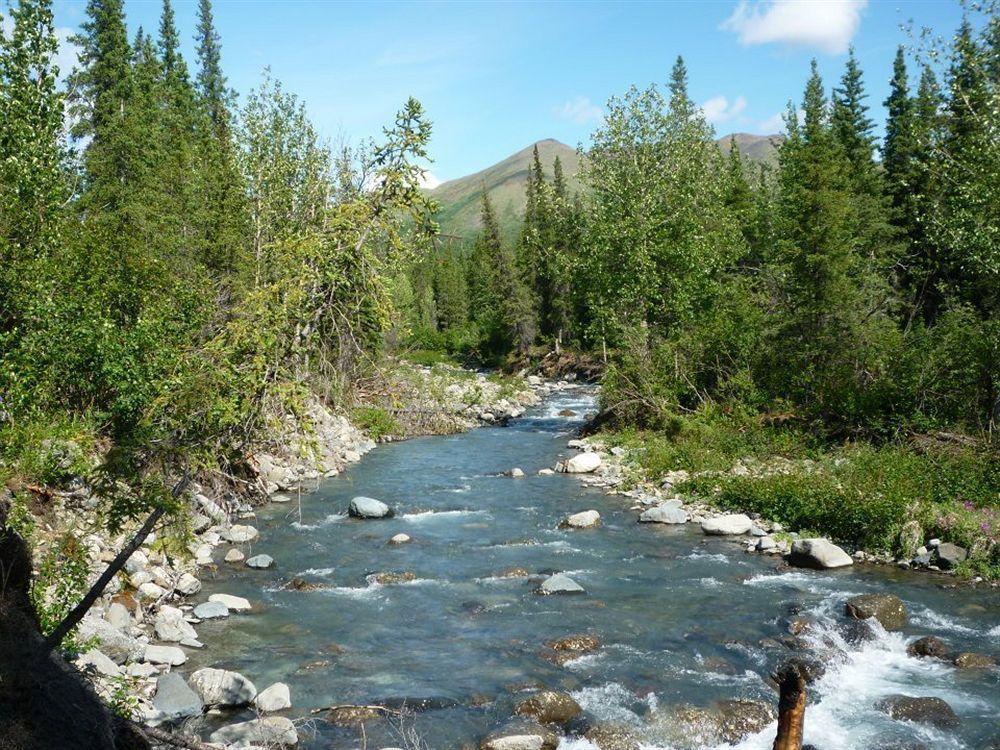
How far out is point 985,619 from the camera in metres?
12.6

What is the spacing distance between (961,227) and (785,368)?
763cm

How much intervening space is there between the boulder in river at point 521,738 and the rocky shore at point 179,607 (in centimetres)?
232

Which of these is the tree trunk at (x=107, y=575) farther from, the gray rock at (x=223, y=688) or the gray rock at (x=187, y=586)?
the gray rock at (x=187, y=586)

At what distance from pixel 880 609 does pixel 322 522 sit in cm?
1264

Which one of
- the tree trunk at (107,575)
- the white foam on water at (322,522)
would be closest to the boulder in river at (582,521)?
the white foam on water at (322,522)

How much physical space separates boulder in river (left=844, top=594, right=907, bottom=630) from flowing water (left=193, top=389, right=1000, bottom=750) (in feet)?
0.82

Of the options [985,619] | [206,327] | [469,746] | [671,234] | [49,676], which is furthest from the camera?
[671,234]

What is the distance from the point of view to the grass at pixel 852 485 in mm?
15797

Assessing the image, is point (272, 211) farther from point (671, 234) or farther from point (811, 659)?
point (811, 659)

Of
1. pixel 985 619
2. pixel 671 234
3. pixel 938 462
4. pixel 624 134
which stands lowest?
pixel 985 619

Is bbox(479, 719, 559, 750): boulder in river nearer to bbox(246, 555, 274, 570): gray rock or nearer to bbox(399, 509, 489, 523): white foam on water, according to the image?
bbox(246, 555, 274, 570): gray rock

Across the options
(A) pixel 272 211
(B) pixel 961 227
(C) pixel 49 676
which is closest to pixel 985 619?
(B) pixel 961 227

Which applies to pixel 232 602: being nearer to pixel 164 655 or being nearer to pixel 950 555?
pixel 164 655

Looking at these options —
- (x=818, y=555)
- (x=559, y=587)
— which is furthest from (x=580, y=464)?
(x=559, y=587)
